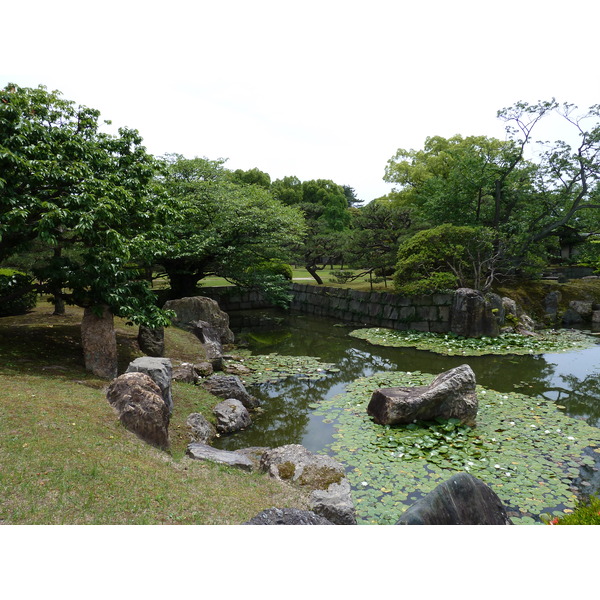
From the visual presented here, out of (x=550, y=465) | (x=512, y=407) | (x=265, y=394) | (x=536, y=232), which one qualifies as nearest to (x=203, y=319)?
(x=265, y=394)

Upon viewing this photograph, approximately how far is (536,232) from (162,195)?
1640 centimetres

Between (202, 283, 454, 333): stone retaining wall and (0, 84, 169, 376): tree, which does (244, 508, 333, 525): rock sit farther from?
(202, 283, 454, 333): stone retaining wall

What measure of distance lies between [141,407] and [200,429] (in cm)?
143

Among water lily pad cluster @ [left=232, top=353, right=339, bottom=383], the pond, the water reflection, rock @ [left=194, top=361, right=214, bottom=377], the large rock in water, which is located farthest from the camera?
water lily pad cluster @ [left=232, top=353, right=339, bottom=383]

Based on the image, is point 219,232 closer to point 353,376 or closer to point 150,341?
point 150,341

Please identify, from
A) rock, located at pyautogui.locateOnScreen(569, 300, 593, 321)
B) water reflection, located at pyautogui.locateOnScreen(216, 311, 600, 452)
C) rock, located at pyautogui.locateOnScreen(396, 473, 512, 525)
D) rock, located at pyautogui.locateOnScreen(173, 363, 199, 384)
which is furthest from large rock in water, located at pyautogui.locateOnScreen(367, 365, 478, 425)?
rock, located at pyautogui.locateOnScreen(569, 300, 593, 321)

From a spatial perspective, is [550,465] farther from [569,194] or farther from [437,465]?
[569,194]

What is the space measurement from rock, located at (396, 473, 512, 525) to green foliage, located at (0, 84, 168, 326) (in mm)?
5591

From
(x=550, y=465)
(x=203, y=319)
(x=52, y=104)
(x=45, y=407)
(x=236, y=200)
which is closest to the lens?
(x=45, y=407)

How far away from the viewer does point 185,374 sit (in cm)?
880

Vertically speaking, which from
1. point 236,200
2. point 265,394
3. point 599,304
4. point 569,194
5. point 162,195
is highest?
point 569,194

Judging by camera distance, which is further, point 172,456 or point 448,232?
point 448,232

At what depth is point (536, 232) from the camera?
18.5 meters

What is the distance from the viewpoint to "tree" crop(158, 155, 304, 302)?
15.3 meters
